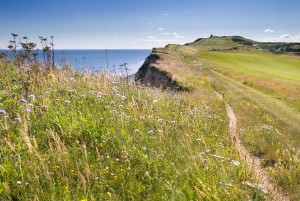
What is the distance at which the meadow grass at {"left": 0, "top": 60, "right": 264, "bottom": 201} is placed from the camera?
4496mm

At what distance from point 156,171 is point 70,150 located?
5.69 feet

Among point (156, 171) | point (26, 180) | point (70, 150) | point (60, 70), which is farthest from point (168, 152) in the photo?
point (60, 70)

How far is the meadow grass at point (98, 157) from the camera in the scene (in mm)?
4496

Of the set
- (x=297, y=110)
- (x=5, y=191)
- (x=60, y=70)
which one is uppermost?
(x=60, y=70)

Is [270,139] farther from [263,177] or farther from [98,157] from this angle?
[98,157]

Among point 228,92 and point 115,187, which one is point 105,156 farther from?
point 228,92

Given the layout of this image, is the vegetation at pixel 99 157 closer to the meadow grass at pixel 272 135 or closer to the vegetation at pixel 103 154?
the vegetation at pixel 103 154

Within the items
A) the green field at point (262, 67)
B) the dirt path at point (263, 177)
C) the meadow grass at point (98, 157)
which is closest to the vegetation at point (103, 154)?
the meadow grass at point (98, 157)

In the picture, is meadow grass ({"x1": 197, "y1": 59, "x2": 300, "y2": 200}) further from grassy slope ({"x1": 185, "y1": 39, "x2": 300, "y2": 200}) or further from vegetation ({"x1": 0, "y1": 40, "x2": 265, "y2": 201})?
vegetation ({"x1": 0, "y1": 40, "x2": 265, "y2": 201})

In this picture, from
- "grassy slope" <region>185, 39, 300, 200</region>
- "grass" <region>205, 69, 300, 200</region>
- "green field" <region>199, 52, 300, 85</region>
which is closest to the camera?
"grass" <region>205, 69, 300, 200</region>

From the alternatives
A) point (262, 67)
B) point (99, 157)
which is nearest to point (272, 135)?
point (99, 157)

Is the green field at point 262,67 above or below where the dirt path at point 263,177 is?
above

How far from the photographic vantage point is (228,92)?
953 inches

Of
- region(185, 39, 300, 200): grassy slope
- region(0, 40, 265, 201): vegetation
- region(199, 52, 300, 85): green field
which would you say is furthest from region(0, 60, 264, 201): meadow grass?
region(199, 52, 300, 85): green field
